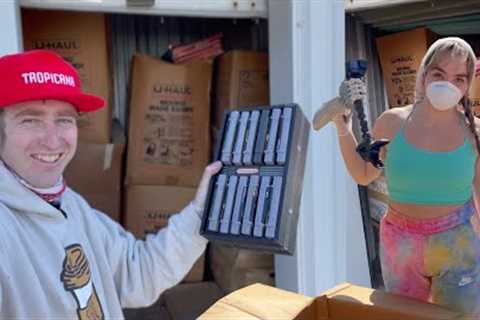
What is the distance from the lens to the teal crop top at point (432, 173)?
142cm

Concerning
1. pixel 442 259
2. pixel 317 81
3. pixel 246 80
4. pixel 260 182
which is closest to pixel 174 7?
pixel 246 80

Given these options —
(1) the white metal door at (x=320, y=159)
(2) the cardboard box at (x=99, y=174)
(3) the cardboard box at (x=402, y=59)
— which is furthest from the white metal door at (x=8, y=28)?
(3) the cardboard box at (x=402, y=59)

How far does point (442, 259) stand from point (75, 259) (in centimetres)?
89

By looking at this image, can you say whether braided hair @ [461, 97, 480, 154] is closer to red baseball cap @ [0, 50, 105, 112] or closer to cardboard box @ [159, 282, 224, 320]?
red baseball cap @ [0, 50, 105, 112]

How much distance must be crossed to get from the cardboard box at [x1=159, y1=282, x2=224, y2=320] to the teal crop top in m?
1.78

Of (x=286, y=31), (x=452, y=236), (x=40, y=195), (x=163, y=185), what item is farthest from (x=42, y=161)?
(x=163, y=185)

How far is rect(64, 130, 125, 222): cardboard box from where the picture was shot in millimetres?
2973

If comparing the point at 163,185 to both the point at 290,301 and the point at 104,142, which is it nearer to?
the point at 104,142

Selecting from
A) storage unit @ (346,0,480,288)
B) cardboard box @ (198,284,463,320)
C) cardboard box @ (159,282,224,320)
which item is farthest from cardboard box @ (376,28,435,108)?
cardboard box @ (159,282,224,320)

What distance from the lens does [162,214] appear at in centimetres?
313

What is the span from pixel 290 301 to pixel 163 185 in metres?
2.07

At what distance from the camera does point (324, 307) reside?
1.14m

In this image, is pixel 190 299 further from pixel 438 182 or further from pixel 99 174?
pixel 438 182

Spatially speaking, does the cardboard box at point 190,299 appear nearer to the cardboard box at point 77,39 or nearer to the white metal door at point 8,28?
the cardboard box at point 77,39
